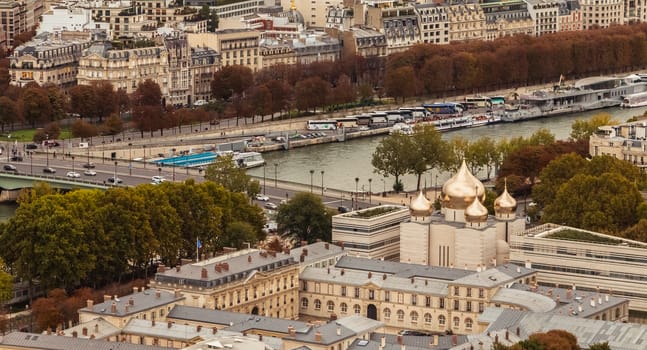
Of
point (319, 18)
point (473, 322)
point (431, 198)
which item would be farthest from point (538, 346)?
point (319, 18)

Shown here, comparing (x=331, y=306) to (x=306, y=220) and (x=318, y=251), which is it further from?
(x=306, y=220)

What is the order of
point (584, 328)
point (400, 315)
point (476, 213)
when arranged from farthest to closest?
point (476, 213) → point (400, 315) → point (584, 328)

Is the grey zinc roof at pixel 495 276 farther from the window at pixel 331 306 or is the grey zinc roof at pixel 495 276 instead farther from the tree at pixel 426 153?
the tree at pixel 426 153

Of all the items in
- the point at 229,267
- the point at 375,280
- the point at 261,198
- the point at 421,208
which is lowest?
the point at 261,198

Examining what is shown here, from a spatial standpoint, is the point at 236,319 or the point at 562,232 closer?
the point at 236,319

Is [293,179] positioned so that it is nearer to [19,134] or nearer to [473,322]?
[19,134]

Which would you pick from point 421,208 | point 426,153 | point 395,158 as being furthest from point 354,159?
point 421,208

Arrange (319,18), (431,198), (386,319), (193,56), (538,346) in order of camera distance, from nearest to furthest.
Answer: (538,346) < (386,319) < (431,198) < (193,56) < (319,18)
